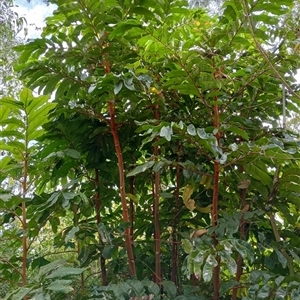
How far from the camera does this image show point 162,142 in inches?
41.5

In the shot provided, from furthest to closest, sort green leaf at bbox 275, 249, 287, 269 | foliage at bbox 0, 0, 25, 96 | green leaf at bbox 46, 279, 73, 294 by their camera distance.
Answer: foliage at bbox 0, 0, 25, 96 < green leaf at bbox 275, 249, 287, 269 < green leaf at bbox 46, 279, 73, 294

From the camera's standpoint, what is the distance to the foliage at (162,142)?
95 cm

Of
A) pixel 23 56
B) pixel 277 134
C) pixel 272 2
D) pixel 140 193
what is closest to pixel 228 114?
pixel 277 134

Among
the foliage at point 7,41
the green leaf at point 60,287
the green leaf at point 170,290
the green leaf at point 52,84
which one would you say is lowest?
the green leaf at point 170,290

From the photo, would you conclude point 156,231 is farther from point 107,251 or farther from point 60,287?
point 60,287

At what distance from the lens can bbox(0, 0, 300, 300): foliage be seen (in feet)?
3.12

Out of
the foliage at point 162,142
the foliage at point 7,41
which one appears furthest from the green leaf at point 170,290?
the foliage at point 7,41

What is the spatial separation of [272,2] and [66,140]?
2.21ft

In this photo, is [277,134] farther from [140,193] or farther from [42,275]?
[42,275]

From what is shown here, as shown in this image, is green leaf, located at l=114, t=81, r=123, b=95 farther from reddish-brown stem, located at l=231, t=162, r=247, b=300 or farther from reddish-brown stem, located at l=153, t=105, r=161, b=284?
reddish-brown stem, located at l=231, t=162, r=247, b=300

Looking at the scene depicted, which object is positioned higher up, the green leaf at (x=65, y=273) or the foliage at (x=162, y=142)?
the foliage at (x=162, y=142)

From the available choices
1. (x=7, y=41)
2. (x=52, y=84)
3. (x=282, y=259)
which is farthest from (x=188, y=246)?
(x=7, y=41)

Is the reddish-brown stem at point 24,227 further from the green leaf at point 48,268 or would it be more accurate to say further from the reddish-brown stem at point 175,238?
the reddish-brown stem at point 175,238

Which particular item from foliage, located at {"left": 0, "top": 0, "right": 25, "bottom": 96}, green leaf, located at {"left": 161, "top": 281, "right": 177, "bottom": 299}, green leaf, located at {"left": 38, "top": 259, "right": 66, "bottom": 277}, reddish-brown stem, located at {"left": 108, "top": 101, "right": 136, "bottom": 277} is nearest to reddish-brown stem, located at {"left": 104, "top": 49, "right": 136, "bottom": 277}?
reddish-brown stem, located at {"left": 108, "top": 101, "right": 136, "bottom": 277}
